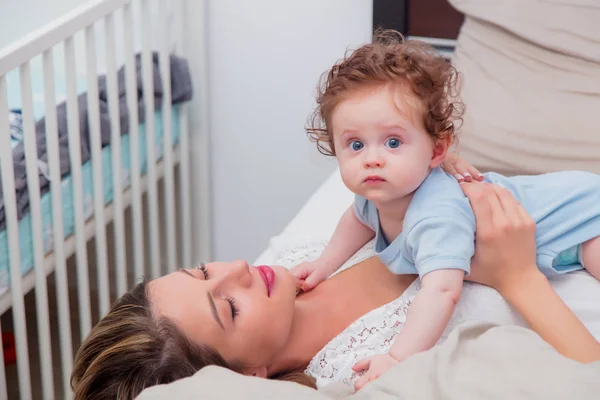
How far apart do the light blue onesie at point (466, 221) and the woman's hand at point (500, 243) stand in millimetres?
19

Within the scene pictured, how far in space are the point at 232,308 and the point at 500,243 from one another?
365 millimetres

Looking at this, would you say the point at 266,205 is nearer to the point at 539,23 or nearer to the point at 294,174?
the point at 294,174

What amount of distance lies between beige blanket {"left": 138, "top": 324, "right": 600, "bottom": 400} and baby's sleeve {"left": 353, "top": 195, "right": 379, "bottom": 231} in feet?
1.50

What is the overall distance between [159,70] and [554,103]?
99 centimetres

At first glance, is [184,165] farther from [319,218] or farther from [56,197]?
[319,218]

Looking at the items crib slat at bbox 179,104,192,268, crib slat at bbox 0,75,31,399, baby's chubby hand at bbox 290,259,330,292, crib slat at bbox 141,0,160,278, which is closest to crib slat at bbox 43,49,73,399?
crib slat at bbox 0,75,31,399

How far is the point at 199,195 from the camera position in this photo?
8.13ft

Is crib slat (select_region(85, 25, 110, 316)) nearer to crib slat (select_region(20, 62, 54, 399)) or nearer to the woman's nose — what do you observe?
crib slat (select_region(20, 62, 54, 399))

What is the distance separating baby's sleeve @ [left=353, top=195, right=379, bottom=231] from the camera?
1.28 metres

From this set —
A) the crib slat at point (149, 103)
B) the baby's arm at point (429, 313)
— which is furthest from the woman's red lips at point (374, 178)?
the crib slat at point (149, 103)

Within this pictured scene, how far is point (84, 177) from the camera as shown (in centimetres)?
193

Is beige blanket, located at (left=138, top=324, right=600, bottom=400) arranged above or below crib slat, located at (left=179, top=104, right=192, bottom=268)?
above

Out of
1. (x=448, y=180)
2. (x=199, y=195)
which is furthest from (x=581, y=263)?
(x=199, y=195)

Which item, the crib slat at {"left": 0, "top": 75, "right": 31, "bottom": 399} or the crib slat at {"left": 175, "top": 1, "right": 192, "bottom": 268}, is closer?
the crib slat at {"left": 0, "top": 75, "right": 31, "bottom": 399}
